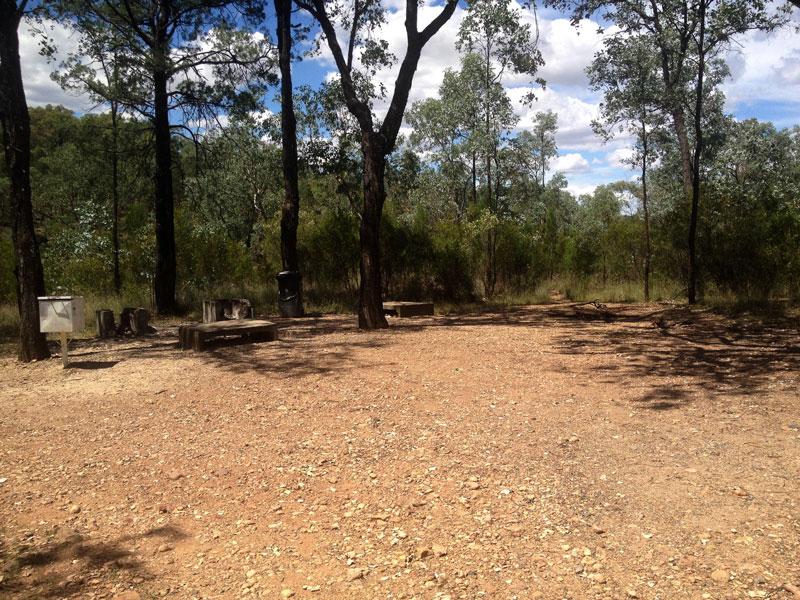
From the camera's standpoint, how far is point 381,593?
9.09ft

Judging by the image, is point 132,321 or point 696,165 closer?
point 132,321

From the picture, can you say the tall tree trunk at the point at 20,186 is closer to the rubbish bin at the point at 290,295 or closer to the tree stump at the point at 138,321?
the tree stump at the point at 138,321

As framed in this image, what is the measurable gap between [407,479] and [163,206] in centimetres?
1209

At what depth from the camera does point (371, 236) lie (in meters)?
10.1

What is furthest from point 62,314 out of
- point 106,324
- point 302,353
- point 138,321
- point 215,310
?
point 215,310

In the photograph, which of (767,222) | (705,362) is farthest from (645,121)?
(705,362)

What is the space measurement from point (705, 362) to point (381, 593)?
5470 mm

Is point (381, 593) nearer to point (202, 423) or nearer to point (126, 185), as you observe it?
point (202, 423)

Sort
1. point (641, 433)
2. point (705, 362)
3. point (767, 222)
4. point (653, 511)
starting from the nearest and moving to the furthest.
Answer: point (653, 511) < point (641, 433) < point (705, 362) < point (767, 222)

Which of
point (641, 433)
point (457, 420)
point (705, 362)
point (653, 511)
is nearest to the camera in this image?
point (653, 511)

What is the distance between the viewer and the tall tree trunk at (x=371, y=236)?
1005 cm

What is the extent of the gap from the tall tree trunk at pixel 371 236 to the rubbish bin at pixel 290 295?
2929 millimetres

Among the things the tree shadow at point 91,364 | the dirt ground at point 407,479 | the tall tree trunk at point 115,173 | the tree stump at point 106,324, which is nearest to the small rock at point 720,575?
the dirt ground at point 407,479

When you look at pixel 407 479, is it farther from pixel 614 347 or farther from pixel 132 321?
pixel 132 321
